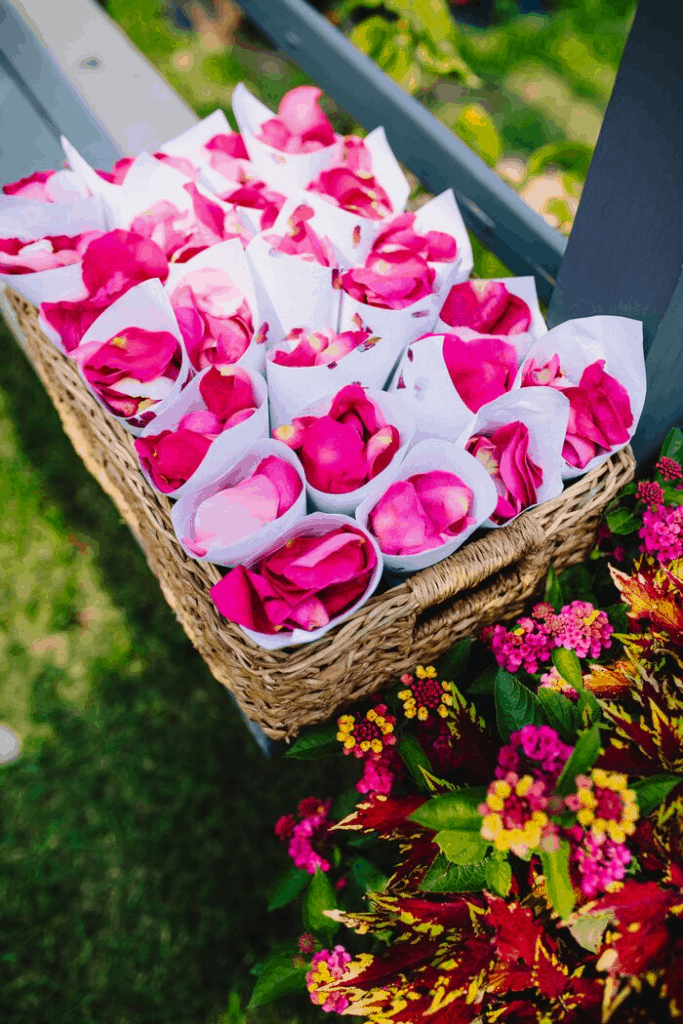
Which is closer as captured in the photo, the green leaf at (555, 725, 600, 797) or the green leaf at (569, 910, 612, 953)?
the green leaf at (555, 725, 600, 797)

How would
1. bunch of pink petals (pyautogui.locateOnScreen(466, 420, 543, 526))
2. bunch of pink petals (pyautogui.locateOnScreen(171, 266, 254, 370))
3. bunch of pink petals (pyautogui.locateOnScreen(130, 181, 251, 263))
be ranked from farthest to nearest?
bunch of pink petals (pyautogui.locateOnScreen(130, 181, 251, 263)) → bunch of pink petals (pyautogui.locateOnScreen(171, 266, 254, 370)) → bunch of pink petals (pyautogui.locateOnScreen(466, 420, 543, 526))

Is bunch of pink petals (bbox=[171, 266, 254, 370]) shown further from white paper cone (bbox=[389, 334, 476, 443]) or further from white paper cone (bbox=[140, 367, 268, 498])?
white paper cone (bbox=[389, 334, 476, 443])

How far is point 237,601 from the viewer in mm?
844

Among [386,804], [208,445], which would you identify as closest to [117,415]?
[208,445]

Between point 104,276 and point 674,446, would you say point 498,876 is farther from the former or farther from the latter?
point 104,276

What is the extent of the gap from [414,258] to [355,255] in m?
0.14

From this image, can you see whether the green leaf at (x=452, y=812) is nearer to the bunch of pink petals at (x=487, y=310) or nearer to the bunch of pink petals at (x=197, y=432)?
the bunch of pink petals at (x=197, y=432)

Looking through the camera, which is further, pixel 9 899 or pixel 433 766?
pixel 9 899

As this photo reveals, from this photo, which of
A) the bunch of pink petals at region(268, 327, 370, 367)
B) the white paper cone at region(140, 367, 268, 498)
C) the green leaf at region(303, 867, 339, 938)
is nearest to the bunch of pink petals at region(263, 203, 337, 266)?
the bunch of pink petals at region(268, 327, 370, 367)

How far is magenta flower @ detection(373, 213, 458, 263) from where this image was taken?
1164mm

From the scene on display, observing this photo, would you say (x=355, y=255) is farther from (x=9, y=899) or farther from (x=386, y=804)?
(x=9, y=899)

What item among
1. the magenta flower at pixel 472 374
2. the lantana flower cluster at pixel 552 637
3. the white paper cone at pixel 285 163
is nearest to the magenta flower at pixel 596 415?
the magenta flower at pixel 472 374

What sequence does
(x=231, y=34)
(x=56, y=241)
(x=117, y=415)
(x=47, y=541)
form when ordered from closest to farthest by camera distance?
(x=117, y=415)
(x=56, y=241)
(x=47, y=541)
(x=231, y=34)

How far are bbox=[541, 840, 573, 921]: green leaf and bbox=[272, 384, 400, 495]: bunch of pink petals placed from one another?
48 centimetres
